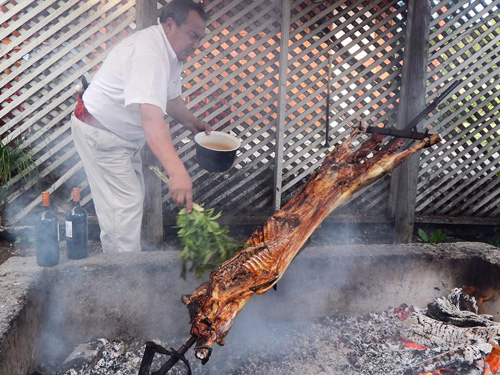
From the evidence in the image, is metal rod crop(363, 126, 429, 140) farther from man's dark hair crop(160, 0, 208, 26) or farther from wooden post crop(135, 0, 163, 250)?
wooden post crop(135, 0, 163, 250)

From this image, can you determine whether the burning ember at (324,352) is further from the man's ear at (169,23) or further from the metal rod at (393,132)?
the man's ear at (169,23)

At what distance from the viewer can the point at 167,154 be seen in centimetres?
278

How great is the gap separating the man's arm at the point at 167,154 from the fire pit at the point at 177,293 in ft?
1.64

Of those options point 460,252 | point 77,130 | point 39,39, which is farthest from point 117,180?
point 460,252

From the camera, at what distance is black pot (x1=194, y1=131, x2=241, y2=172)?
3.58 m

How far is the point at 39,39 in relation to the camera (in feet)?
15.7

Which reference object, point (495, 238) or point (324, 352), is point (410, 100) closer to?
point (495, 238)

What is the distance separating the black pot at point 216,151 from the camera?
3.58m

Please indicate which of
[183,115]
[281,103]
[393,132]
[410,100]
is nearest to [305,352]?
[393,132]

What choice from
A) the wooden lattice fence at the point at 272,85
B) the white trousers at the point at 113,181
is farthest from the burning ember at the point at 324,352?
the wooden lattice fence at the point at 272,85

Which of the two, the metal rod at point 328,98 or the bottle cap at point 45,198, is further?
the metal rod at point 328,98

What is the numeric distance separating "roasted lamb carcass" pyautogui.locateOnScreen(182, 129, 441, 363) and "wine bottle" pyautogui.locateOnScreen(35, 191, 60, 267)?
99 cm

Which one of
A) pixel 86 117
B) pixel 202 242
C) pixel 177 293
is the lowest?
pixel 177 293

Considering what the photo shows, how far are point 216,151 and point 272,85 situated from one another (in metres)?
2.15
